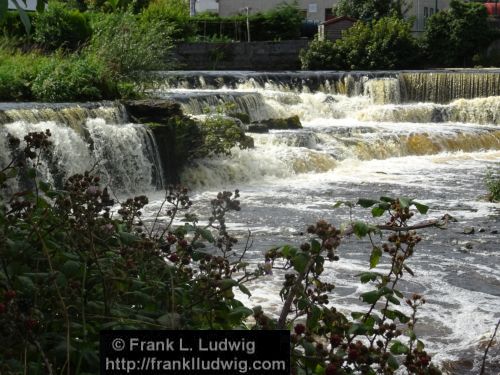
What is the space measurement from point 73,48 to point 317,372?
21883mm

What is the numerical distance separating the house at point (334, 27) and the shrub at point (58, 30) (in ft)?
37.7

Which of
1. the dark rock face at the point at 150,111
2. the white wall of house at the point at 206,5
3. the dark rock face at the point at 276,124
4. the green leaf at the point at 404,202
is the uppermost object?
the white wall of house at the point at 206,5

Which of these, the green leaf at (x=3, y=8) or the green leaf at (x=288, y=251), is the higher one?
the green leaf at (x=3, y=8)

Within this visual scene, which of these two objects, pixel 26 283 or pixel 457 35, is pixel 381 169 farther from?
pixel 457 35

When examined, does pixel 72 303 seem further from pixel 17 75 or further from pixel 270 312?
pixel 17 75

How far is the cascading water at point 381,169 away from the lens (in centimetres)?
852

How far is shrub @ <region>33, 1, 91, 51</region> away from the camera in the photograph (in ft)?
77.2

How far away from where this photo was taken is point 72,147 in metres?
14.4

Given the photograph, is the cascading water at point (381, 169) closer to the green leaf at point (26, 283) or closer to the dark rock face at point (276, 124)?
the dark rock face at point (276, 124)

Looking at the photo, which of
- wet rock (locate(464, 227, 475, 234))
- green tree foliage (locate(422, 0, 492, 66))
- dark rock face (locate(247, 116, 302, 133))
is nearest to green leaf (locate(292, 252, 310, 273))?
wet rock (locate(464, 227, 475, 234))

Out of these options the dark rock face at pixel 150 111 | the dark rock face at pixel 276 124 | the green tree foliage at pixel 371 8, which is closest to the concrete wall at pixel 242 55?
the green tree foliage at pixel 371 8

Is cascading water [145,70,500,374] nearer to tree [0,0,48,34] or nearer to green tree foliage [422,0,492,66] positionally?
tree [0,0,48,34]

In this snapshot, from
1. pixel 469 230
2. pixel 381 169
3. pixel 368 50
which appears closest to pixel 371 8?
pixel 368 50

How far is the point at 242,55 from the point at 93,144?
61.8 ft
